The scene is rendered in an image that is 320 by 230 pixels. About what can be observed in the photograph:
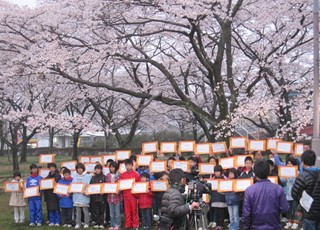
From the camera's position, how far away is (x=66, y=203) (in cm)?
1156

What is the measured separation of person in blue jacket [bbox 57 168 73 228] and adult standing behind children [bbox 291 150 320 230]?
262 inches

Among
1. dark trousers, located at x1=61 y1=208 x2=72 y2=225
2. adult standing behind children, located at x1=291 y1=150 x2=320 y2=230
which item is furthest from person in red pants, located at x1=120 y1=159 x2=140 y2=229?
adult standing behind children, located at x1=291 y1=150 x2=320 y2=230

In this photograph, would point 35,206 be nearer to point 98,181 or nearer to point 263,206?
point 98,181

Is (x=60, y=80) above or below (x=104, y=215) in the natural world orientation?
above

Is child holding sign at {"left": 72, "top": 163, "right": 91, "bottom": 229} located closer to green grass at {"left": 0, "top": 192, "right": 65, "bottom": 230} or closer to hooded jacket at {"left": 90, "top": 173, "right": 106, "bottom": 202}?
hooded jacket at {"left": 90, "top": 173, "right": 106, "bottom": 202}

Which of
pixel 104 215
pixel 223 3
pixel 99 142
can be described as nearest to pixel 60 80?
pixel 223 3

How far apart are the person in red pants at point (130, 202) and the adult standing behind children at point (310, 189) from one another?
5059 mm

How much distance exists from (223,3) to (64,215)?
8.45 metres

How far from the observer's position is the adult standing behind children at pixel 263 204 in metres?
5.44

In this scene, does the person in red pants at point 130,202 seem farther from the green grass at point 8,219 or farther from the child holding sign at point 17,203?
the child holding sign at point 17,203

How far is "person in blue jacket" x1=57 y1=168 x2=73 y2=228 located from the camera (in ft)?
37.9

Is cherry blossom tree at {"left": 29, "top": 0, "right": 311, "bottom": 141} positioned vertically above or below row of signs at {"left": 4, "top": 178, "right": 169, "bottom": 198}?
above

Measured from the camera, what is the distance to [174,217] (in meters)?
6.09

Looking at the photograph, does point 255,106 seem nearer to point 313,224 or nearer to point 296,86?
point 296,86
